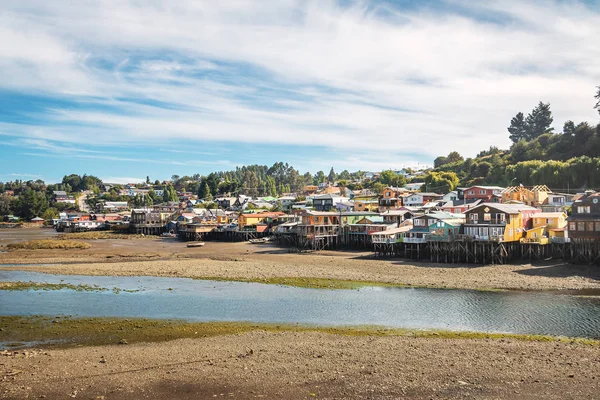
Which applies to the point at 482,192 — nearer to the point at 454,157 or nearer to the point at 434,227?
the point at 434,227

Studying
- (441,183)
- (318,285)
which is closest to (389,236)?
(318,285)

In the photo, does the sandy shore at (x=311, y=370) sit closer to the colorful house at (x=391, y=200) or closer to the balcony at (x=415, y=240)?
the balcony at (x=415, y=240)

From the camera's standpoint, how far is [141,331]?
28125 millimetres

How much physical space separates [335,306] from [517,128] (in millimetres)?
161189

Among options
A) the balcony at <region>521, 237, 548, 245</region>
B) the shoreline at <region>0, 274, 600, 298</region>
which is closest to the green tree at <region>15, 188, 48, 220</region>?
the shoreline at <region>0, 274, 600, 298</region>

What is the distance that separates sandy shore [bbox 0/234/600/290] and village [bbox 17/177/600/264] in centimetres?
288

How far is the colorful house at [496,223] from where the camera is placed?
175 feet

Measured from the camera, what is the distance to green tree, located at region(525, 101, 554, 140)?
164125mm

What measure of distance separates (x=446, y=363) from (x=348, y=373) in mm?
4580

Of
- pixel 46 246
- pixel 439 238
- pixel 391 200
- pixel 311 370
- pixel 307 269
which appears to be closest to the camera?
pixel 311 370

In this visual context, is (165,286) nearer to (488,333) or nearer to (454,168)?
(488,333)

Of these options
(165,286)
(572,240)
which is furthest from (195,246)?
(572,240)

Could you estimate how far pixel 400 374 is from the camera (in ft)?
67.1

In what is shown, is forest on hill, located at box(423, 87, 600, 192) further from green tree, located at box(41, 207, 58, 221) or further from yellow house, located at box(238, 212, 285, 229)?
green tree, located at box(41, 207, 58, 221)
